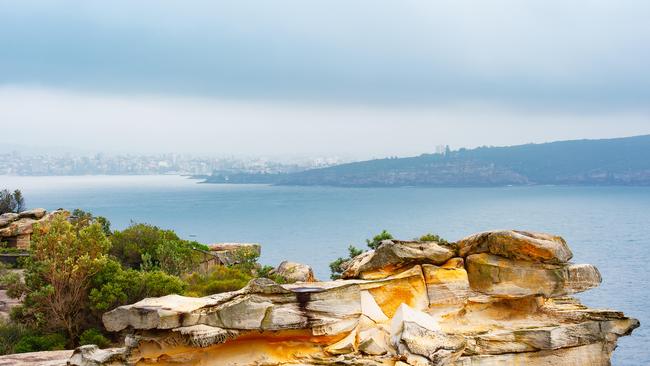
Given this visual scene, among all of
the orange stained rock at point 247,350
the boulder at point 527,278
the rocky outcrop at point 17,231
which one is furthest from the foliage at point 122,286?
the rocky outcrop at point 17,231

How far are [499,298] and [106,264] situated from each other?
65.7 ft

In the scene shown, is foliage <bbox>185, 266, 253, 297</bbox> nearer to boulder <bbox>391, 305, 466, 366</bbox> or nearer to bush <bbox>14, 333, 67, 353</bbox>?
bush <bbox>14, 333, 67, 353</bbox>

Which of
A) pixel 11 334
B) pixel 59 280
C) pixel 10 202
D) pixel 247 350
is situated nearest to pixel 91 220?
pixel 10 202

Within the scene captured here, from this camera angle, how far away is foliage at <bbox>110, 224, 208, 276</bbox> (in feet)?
150

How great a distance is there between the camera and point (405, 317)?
18344 millimetres

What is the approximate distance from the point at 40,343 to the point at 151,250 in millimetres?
22028

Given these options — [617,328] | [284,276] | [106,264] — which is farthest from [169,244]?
[617,328]

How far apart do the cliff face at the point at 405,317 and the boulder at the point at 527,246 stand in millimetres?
35

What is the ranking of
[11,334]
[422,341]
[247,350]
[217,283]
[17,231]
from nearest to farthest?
[422,341]
[247,350]
[11,334]
[217,283]
[17,231]

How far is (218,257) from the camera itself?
195 feet

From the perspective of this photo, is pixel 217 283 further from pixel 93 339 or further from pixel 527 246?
pixel 527 246

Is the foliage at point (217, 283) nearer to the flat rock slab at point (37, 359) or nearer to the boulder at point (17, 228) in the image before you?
the flat rock slab at point (37, 359)

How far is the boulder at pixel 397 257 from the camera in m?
21.5

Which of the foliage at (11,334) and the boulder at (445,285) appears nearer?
the boulder at (445,285)
